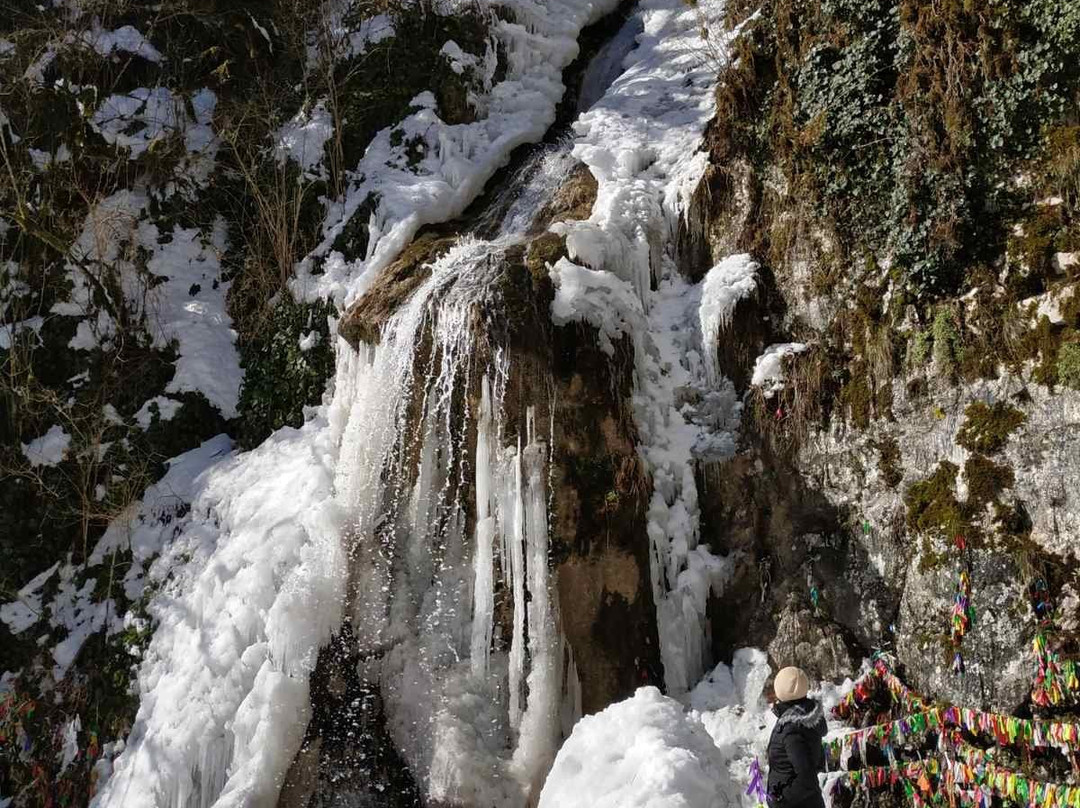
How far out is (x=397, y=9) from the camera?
11.5 meters

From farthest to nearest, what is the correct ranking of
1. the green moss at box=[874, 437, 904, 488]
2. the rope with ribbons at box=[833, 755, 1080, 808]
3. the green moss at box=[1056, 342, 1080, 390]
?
the green moss at box=[874, 437, 904, 488] → the green moss at box=[1056, 342, 1080, 390] → the rope with ribbons at box=[833, 755, 1080, 808]

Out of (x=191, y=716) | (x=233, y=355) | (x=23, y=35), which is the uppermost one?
(x=23, y=35)

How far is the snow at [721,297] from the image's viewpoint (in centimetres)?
690

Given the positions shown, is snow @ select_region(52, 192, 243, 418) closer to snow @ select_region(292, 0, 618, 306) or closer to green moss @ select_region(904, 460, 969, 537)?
snow @ select_region(292, 0, 618, 306)

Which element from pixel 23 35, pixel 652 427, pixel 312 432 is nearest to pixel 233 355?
pixel 312 432

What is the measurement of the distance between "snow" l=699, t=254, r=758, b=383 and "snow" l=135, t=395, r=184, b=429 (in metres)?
5.76

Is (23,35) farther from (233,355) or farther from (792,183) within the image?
(792,183)

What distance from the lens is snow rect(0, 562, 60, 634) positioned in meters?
8.04

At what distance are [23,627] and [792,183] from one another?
8.49m

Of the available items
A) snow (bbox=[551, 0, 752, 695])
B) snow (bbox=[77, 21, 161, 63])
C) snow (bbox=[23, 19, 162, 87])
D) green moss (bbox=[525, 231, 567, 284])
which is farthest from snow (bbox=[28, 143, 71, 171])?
green moss (bbox=[525, 231, 567, 284])

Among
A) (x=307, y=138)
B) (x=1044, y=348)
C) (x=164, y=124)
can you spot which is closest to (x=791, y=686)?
(x=1044, y=348)

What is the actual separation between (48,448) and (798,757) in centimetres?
840

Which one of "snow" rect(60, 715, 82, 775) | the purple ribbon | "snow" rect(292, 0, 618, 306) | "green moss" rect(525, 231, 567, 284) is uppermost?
"snow" rect(292, 0, 618, 306)

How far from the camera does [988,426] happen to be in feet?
17.7
